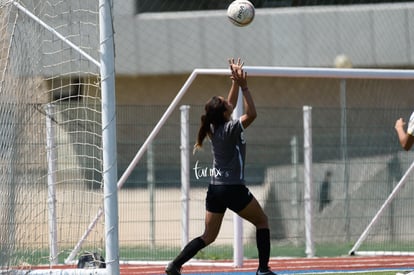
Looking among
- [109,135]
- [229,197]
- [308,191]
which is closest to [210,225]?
[229,197]

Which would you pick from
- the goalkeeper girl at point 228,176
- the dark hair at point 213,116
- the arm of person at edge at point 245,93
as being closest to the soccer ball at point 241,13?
the goalkeeper girl at point 228,176

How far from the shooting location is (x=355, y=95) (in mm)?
17281

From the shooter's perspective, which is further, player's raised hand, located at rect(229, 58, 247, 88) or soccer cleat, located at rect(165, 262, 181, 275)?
soccer cleat, located at rect(165, 262, 181, 275)

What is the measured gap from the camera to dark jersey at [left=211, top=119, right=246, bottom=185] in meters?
10.2

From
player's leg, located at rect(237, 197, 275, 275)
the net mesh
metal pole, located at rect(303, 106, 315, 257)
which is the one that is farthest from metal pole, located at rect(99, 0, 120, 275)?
metal pole, located at rect(303, 106, 315, 257)

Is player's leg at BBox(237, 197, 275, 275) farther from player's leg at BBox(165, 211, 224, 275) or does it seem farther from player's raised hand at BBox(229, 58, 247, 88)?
player's raised hand at BBox(229, 58, 247, 88)

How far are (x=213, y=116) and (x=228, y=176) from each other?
61 centimetres

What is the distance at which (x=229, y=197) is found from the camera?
400 inches

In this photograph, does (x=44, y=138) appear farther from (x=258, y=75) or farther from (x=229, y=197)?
(x=229, y=197)

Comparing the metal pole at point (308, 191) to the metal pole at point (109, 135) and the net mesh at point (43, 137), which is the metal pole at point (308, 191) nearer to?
the net mesh at point (43, 137)

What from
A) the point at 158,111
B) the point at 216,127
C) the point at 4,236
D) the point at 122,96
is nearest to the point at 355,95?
the point at 158,111

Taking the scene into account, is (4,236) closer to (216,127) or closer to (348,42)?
(216,127)

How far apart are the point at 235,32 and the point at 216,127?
10734mm

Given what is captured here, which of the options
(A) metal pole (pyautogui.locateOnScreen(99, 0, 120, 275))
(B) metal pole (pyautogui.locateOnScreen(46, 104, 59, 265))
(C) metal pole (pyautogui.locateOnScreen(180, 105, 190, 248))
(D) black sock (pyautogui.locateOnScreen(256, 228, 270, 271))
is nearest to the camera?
(A) metal pole (pyautogui.locateOnScreen(99, 0, 120, 275))
